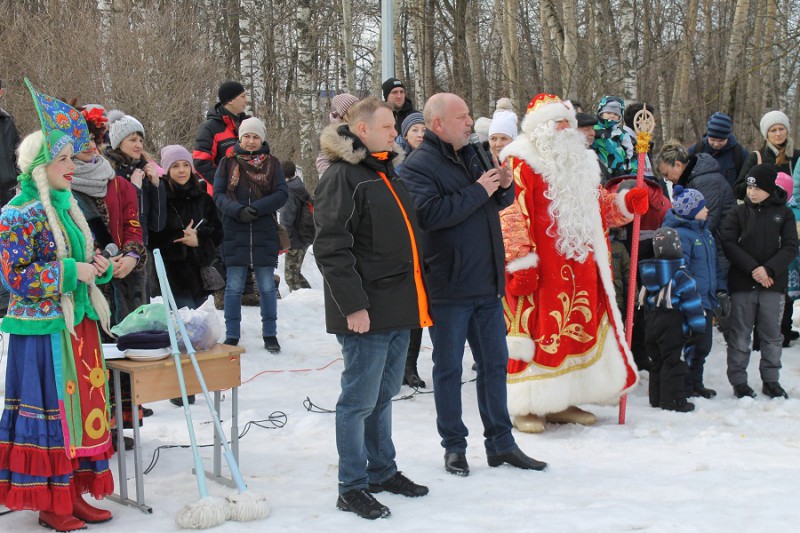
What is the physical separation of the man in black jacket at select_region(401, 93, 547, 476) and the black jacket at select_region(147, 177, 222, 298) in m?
2.79

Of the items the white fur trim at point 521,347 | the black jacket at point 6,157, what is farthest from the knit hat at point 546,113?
the black jacket at point 6,157

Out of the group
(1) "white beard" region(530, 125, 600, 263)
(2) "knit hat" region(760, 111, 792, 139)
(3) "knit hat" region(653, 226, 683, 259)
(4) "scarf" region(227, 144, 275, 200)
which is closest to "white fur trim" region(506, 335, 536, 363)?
(1) "white beard" region(530, 125, 600, 263)

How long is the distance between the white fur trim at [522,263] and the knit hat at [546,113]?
2.95 feet

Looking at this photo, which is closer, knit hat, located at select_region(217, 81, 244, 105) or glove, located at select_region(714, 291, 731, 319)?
glove, located at select_region(714, 291, 731, 319)

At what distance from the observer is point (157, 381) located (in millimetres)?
4617

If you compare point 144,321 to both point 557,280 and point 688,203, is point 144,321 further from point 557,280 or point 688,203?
point 688,203

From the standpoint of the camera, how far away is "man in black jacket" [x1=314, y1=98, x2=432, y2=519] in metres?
4.29

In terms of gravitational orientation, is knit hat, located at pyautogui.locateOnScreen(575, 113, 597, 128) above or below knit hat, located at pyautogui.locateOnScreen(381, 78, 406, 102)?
below

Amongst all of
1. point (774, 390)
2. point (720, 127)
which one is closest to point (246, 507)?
point (774, 390)

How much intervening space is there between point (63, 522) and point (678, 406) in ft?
14.4

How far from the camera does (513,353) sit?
6.05m

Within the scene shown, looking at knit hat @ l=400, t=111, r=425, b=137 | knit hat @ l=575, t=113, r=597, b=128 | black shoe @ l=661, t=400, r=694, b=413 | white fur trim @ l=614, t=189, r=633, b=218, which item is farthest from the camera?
knit hat @ l=400, t=111, r=425, b=137

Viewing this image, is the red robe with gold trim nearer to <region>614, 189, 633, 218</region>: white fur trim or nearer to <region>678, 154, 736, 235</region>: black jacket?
<region>614, 189, 633, 218</region>: white fur trim

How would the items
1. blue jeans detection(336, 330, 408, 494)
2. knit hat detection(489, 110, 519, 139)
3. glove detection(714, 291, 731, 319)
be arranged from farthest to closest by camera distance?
1. glove detection(714, 291, 731, 319)
2. knit hat detection(489, 110, 519, 139)
3. blue jeans detection(336, 330, 408, 494)
